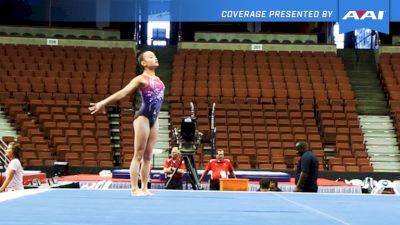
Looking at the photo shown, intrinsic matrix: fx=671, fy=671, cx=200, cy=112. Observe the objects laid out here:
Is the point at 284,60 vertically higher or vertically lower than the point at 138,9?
lower

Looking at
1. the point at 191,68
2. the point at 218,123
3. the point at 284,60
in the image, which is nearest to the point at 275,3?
the point at 284,60

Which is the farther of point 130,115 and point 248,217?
point 130,115

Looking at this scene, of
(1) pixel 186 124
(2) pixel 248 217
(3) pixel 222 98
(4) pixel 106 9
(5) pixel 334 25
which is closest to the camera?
(2) pixel 248 217

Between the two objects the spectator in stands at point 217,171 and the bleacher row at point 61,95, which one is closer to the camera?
the spectator in stands at point 217,171

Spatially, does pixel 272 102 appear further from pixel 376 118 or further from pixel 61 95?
pixel 61 95

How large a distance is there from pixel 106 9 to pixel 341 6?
7148 millimetres

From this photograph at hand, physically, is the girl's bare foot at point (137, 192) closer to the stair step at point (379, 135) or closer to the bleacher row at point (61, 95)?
the bleacher row at point (61, 95)

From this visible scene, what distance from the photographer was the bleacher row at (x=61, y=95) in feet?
51.6

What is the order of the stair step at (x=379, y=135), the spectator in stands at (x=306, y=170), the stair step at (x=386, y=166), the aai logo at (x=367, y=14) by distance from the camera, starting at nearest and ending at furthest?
the spectator in stands at (x=306, y=170) → the stair step at (x=386, y=166) → the stair step at (x=379, y=135) → the aai logo at (x=367, y=14)

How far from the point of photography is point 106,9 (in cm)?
2084

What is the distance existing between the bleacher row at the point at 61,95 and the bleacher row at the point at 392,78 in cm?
729

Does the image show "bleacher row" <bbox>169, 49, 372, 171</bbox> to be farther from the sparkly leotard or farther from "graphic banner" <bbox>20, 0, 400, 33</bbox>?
the sparkly leotard

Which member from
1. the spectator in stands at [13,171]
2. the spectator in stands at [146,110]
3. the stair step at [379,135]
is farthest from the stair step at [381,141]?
the spectator in stands at [146,110]

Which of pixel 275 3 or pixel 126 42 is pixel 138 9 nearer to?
pixel 126 42
